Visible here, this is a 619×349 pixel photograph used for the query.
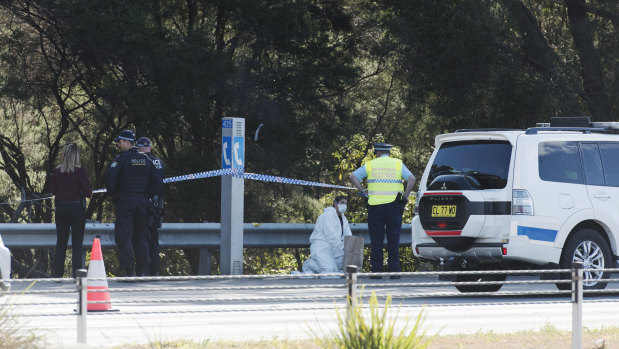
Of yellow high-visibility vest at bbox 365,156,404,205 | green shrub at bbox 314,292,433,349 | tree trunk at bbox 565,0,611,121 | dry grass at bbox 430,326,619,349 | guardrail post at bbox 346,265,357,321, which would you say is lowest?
dry grass at bbox 430,326,619,349

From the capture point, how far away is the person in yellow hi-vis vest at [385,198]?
13.9m

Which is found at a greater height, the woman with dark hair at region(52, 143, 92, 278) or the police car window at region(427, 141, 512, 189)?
the police car window at region(427, 141, 512, 189)

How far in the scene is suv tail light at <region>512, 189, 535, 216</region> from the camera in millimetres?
11547

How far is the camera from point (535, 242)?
37.8 feet

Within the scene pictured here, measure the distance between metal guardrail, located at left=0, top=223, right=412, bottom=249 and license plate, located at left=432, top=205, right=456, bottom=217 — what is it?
13.5 feet

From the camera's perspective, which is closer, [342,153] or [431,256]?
[431,256]

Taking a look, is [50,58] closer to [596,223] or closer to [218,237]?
[218,237]

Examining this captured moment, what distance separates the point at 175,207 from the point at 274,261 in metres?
10.9

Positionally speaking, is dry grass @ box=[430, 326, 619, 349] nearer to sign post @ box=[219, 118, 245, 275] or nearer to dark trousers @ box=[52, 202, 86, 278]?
sign post @ box=[219, 118, 245, 275]

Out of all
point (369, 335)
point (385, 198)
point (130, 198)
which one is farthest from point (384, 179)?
point (369, 335)

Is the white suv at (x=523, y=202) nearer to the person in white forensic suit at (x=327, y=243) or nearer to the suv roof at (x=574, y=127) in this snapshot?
the suv roof at (x=574, y=127)

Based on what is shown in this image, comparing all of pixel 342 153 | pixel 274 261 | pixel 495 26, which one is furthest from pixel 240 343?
pixel 274 261

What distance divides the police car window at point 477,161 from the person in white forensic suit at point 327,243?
2.55 meters

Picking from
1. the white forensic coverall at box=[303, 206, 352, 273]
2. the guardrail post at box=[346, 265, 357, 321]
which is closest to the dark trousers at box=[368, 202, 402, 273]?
the white forensic coverall at box=[303, 206, 352, 273]
